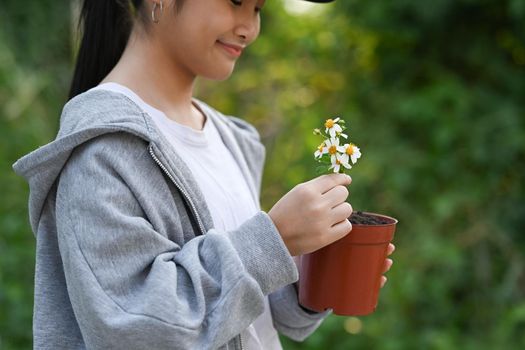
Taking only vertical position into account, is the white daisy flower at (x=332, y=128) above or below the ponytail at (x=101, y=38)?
below

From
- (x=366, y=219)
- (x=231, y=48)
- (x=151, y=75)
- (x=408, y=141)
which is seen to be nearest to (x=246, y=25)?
(x=231, y=48)

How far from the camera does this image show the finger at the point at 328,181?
104 cm

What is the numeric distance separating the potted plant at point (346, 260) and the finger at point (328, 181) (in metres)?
0.01

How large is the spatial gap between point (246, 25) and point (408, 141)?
1825 mm

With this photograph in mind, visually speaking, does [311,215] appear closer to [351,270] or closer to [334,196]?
[334,196]

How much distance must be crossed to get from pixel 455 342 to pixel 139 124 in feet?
6.04

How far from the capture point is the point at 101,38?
1268 millimetres

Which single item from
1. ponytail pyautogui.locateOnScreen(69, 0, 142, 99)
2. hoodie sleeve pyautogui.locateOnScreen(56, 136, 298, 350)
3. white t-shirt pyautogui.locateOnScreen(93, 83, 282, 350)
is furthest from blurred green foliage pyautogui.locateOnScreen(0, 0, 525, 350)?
hoodie sleeve pyautogui.locateOnScreen(56, 136, 298, 350)

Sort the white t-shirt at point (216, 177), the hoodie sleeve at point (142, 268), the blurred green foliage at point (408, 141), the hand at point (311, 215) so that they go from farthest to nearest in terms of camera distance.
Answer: the blurred green foliage at point (408, 141) → the white t-shirt at point (216, 177) → the hand at point (311, 215) → the hoodie sleeve at point (142, 268)

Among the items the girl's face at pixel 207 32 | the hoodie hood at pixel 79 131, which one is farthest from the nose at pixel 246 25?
the hoodie hood at pixel 79 131

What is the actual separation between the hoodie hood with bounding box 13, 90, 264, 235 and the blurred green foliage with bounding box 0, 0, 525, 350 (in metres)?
1.57

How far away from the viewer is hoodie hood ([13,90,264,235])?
3.24ft

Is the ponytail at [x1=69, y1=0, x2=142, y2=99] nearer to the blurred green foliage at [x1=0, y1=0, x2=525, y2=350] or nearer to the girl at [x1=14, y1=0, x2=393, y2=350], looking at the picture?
the girl at [x1=14, y1=0, x2=393, y2=350]

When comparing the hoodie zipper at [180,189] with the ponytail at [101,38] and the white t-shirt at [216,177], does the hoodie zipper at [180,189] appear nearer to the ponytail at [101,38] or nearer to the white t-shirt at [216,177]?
the white t-shirt at [216,177]
